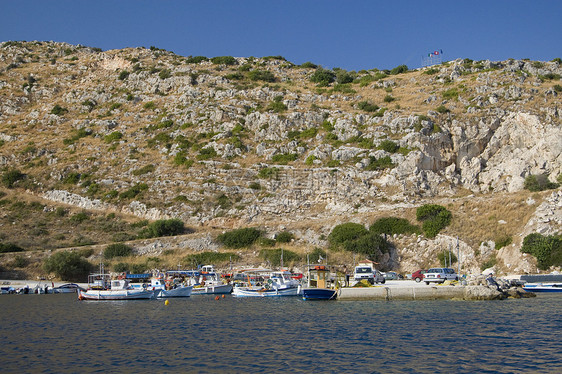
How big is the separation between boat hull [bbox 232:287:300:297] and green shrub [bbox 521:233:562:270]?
747 inches

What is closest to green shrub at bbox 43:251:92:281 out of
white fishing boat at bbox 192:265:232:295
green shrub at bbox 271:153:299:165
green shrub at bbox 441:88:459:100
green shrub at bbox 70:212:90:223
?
green shrub at bbox 70:212:90:223

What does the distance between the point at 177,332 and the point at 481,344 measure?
1244cm

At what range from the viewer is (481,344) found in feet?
58.4

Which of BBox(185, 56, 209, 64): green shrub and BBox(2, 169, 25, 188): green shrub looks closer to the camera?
BBox(2, 169, 25, 188): green shrub

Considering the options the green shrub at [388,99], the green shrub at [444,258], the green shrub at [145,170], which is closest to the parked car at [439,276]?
the green shrub at [444,258]

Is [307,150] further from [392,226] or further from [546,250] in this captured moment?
[546,250]

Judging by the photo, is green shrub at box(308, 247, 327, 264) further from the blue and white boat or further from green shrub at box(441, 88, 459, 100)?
green shrub at box(441, 88, 459, 100)

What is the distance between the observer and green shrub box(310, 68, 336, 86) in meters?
83.6

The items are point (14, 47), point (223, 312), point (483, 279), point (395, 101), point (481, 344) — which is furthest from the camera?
point (14, 47)

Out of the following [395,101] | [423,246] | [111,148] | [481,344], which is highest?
[395,101]

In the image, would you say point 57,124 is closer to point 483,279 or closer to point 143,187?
point 143,187

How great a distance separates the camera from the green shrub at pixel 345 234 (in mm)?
47406

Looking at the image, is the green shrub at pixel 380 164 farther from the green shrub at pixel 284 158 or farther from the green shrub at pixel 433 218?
the green shrub at pixel 284 158

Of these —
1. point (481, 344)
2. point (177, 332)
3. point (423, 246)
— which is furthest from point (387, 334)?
point (423, 246)
